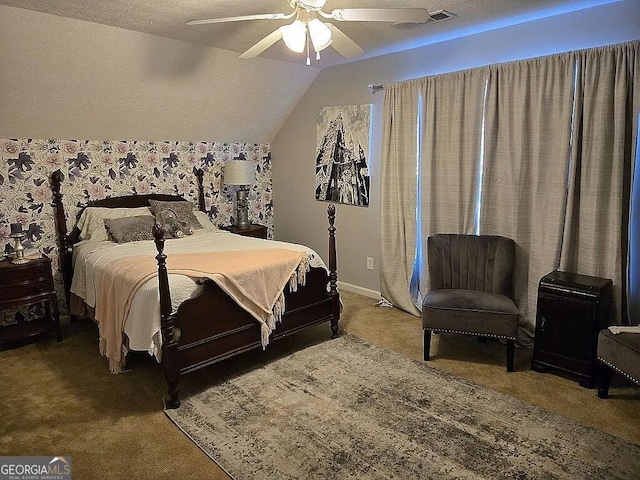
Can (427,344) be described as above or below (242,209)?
below

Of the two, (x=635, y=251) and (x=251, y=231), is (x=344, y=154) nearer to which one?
(x=251, y=231)

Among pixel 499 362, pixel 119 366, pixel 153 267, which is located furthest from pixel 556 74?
A: pixel 119 366

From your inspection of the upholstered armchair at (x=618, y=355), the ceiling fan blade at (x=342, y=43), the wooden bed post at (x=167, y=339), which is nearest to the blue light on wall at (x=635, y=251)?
the upholstered armchair at (x=618, y=355)

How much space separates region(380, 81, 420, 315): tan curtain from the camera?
13.2ft

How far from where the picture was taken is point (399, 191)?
4.14 m

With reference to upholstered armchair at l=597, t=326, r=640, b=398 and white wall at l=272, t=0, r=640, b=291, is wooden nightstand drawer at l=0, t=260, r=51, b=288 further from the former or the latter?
upholstered armchair at l=597, t=326, r=640, b=398

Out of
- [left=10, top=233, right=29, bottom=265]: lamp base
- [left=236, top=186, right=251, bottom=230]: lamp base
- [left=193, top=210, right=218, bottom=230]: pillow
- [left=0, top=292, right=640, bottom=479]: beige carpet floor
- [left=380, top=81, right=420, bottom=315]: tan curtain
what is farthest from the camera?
[left=236, top=186, right=251, bottom=230]: lamp base

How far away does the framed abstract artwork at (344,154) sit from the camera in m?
4.50

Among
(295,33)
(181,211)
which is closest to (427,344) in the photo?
(295,33)

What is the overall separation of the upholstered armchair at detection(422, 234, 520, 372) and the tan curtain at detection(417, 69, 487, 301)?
28cm

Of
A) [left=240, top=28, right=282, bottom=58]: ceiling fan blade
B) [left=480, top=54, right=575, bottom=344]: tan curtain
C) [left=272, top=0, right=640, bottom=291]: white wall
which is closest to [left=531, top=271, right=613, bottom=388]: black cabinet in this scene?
[left=480, top=54, right=575, bottom=344]: tan curtain

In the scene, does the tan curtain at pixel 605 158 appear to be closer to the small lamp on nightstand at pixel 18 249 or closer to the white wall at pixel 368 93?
the white wall at pixel 368 93

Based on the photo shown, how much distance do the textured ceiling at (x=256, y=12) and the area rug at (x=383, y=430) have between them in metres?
2.38

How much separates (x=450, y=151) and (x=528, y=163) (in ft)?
2.12
